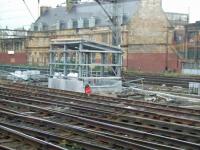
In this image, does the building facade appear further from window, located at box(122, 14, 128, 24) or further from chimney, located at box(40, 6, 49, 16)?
window, located at box(122, 14, 128, 24)

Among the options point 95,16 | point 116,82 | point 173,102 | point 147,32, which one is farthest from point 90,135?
point 95,16

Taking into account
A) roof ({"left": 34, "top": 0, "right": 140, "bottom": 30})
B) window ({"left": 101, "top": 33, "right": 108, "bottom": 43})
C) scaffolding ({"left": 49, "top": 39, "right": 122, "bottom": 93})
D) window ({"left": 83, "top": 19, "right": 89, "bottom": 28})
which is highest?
roof ({"left": 34, "top": 0, "right": 140, "bottom": 30})

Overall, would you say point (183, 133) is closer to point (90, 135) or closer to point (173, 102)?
point (90, 135)

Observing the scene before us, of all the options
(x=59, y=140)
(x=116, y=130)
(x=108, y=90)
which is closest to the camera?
(x=59, y=140)

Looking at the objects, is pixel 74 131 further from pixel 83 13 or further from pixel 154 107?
pixel 83 13

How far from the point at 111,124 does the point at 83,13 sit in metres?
59.1

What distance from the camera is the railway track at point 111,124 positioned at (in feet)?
35.2

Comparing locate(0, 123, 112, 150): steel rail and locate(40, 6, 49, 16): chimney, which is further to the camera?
locate(40, 6, 49, 16): chimney

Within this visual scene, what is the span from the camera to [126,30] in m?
60.2

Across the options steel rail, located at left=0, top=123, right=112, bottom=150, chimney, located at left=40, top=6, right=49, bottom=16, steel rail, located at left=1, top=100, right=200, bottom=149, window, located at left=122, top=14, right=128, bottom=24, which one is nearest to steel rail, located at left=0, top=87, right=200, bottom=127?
steel rail, located at left=1, top=100, right=200, bottom=149

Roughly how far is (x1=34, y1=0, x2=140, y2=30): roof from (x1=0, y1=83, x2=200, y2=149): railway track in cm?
4224

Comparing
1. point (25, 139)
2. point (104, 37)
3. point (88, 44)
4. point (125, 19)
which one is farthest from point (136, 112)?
point (125, 19)

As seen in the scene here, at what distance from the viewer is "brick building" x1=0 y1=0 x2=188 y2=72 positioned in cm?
5443

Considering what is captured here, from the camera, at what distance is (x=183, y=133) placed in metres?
11.7
